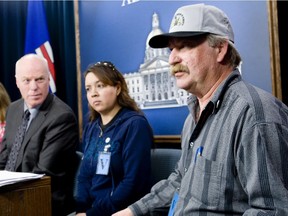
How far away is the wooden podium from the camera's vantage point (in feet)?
4.61

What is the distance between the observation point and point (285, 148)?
97cm

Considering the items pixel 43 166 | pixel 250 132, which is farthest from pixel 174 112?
pixel 250 132

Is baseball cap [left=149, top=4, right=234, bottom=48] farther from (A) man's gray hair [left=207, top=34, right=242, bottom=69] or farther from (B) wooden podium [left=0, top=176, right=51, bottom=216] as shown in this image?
(B) wooden podium [left=0, top=176, right=51, bottom=216]

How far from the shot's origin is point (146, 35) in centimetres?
246

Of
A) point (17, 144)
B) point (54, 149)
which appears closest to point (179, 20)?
point (54, 149)

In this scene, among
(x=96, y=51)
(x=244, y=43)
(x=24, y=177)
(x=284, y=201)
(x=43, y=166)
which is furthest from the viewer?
(x=96, y=51)

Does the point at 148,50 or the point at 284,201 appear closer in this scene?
the point at 284,201

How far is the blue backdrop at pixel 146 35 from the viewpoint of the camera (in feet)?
5.97

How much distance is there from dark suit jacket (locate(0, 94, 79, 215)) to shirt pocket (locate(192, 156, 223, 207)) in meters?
1.12

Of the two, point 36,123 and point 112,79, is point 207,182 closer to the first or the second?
point 112,79

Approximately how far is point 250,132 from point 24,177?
900 millimetres

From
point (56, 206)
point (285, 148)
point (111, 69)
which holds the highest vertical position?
point (111, 69)

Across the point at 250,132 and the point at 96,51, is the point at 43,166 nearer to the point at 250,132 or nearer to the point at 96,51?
the point at 96,51

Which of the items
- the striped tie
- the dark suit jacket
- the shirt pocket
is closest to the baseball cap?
the shirt pocket
